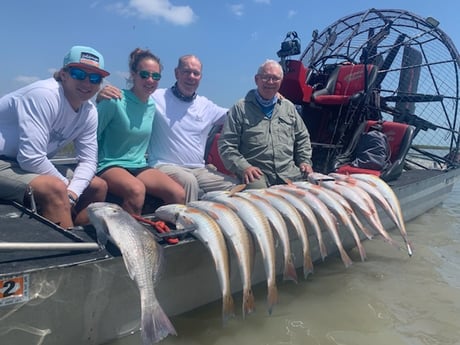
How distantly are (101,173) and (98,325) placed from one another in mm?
1717

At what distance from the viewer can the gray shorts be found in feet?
10.3

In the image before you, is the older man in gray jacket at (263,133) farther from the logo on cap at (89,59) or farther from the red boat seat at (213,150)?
the logo on cap at (89,59)

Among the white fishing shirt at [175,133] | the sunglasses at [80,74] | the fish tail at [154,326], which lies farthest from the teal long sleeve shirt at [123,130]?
the fish tail at [154,326]

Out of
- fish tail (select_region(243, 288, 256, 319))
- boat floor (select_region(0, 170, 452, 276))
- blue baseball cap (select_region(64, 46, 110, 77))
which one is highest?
blue baseball cap (select_region(64, 46, 110, 77))

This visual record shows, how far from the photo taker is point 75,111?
137 inches

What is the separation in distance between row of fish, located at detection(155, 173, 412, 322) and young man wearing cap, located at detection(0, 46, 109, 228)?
804 mm

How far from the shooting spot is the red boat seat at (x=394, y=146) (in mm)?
6188

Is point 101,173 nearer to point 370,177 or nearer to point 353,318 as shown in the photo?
point 353,318

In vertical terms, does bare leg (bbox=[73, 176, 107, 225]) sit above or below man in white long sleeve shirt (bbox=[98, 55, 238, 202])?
below

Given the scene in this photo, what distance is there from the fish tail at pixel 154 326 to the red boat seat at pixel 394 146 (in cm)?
431

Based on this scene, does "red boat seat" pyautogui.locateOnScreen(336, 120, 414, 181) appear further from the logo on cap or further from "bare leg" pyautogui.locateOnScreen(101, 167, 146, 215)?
the logo on cap

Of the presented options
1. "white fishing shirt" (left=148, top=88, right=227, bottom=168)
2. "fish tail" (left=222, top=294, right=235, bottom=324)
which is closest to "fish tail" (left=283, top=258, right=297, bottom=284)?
"fish tail" (left=222, top=294, right=235, bottom=324)

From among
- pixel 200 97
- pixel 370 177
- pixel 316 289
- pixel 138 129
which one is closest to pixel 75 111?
pixel 138 129

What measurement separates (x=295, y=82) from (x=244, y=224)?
15.6ft
